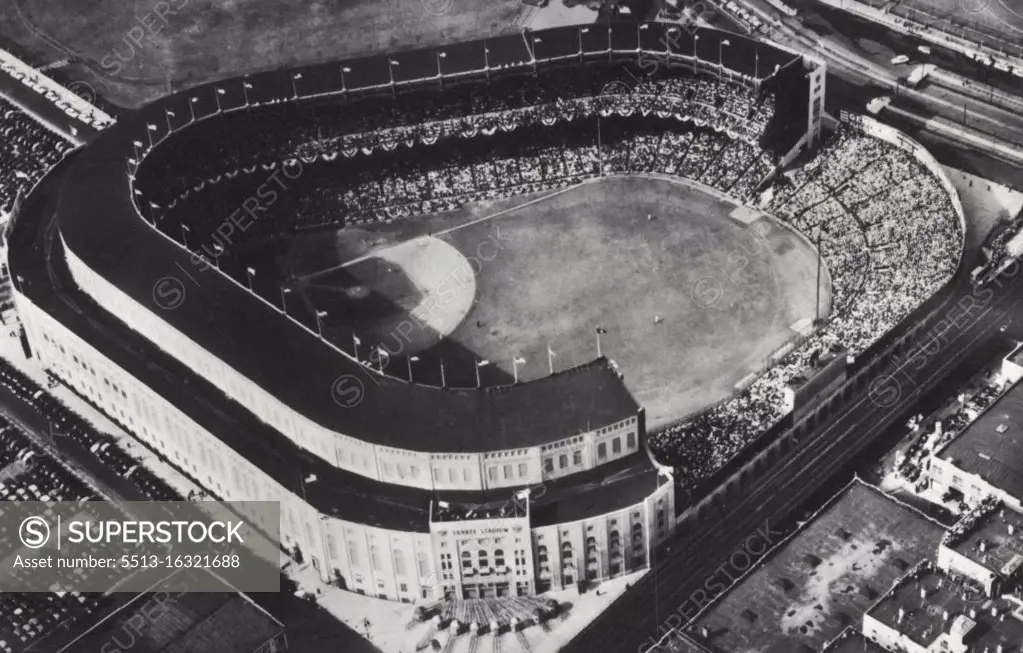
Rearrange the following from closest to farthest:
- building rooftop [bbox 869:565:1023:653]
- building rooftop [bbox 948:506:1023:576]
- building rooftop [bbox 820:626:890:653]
→ building rooftop [bbox 869:565:1023:653]
building rooftop [bbox 820:626:890:653]
building rooftop [bbox 948:506:1023:576]

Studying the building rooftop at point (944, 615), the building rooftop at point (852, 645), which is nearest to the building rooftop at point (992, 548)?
the building rooftop at point (944, 615)

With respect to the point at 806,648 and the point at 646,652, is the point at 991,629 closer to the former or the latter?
the point at 806,648

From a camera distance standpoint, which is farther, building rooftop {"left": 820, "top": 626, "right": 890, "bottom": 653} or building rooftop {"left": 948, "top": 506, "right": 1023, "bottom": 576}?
building rooftop {"left": 948, "top": 506, "right": 1023, "bottom": 576}

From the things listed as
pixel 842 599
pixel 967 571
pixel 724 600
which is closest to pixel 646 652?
pixel 724 600

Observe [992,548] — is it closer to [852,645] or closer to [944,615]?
[944,615]

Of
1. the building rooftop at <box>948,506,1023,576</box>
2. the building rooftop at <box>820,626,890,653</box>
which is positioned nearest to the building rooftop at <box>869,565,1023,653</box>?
the building rooftop at <box>820,626,890,653</box>

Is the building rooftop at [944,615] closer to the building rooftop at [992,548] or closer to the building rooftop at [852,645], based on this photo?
the building rooftop at [852,645]

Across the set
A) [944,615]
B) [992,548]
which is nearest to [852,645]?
[944,615]

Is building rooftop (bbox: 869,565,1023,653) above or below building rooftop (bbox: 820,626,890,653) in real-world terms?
above

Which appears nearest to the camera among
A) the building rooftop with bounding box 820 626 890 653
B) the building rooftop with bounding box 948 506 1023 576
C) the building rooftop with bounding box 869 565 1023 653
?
the building rooftop with bounding box 869 565 1023 653

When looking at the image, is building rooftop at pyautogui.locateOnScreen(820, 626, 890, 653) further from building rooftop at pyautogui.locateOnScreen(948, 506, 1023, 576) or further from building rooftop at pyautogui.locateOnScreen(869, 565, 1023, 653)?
building rooftop at pyautogui.locateOnScreen(948, 506, 1023, 576)
